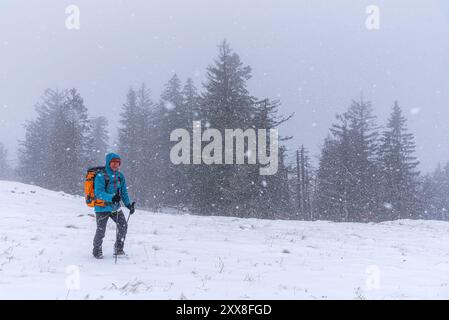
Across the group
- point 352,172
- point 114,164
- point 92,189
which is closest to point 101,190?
point 92,189

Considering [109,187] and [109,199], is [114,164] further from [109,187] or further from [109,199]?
[109,199]

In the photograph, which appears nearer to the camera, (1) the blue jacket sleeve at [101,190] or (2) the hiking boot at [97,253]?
(1) the blue jacket sleeve at [101,190]

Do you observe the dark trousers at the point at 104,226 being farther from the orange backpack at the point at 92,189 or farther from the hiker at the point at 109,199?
the orange backpack at the point at 92,189

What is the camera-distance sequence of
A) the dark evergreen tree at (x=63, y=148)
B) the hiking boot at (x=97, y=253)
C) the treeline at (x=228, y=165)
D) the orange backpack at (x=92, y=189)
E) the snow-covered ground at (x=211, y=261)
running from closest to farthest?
the snow-covered ground at (x=211, y=261)
the orange backpack at (x=92, y=189)
the hiking boot at (x=97, y=253)
the treeline at (x=228, y=165)
the dark evergreen tree at (x=63, y=148)

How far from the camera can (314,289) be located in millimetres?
7469

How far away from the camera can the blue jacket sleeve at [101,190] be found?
28.6 ft

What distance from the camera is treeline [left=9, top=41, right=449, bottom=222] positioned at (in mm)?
28359

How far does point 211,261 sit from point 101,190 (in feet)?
9.73

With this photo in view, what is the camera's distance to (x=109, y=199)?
8.73 m

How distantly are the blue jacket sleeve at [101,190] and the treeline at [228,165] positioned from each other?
17875 millimetres

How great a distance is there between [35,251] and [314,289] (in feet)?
20.5

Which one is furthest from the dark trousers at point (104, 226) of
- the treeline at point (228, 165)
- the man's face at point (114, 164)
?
the treeline at point (228, 165)

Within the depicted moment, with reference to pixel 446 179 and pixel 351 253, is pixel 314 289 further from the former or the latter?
pixel 446 179

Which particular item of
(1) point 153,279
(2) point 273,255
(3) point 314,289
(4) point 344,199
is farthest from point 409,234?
(4) point 344,199
